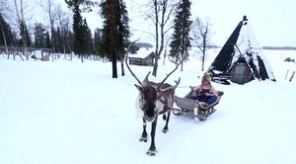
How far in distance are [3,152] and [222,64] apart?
16.6 metres

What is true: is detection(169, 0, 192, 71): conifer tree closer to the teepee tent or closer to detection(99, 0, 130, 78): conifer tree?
the teepee tent

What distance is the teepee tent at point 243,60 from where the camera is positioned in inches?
677

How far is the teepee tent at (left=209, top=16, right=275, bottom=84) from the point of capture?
17.2 metres

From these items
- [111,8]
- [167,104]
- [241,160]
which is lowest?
[241,160]

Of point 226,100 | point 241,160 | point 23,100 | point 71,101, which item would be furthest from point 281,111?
point 23,100

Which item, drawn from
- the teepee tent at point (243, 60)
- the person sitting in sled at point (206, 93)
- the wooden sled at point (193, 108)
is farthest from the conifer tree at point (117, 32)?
the wooden sled at point (193, 108)

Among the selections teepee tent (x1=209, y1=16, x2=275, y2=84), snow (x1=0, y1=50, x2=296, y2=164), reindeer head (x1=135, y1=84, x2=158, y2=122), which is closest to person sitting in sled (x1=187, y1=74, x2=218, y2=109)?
snow (x1=0, y1=50, x2=296, y2=164)

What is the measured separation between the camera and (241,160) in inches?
181

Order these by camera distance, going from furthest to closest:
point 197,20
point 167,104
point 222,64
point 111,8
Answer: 1. point 197,20
2. point 222,64
3. point 111,8
4. point 167,104

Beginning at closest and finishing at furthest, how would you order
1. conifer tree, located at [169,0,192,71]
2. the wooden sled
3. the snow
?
the snow < the wooden sled < conifer tree, located at [169,0,192,71]

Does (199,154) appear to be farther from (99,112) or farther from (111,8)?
(111,8)

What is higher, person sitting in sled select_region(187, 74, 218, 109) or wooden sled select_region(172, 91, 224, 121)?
person sitting in sled select_region(187, 74, 218, 109)

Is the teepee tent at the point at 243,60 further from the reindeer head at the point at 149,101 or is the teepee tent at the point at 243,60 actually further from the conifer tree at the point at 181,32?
the reindeer head at the point at 149,101

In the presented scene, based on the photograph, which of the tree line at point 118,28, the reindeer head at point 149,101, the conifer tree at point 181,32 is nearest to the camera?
the reindeer head at point 149,101
